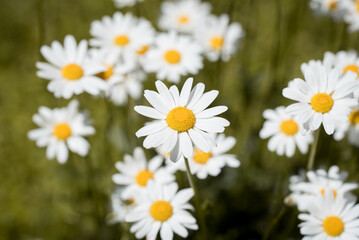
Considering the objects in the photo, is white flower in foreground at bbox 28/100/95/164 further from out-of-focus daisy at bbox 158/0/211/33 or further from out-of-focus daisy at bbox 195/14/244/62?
out-of-focus daisy at bbox 158/0/211/33

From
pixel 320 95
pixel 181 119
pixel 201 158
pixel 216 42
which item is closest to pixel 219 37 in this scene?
pixel 216 42

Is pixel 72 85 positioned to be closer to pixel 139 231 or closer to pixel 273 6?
pixel 139 231

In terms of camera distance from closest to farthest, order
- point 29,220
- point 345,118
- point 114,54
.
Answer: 1. point 345,118
2. point 114,54
3. point 29,220

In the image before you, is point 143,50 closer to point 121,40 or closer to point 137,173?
point 121,40

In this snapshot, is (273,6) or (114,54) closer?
(114,54)

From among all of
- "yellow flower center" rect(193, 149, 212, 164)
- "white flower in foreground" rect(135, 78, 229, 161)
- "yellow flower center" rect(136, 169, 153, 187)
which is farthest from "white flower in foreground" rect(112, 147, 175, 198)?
"white flower in foreground" rect(135, 78, 229, 161)

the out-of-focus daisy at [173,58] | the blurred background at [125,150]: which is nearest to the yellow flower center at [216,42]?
the blurred background at [125,150]

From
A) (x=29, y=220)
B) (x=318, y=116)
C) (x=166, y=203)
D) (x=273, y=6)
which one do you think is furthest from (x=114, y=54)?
(x=273, y=6)
